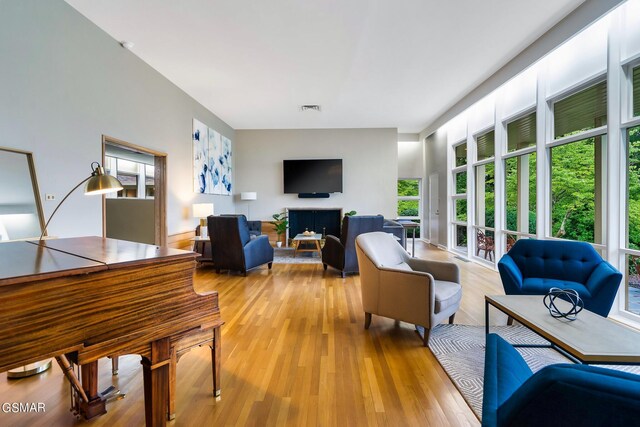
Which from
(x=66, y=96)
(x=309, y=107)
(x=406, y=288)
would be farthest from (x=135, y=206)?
(x=406, y=288)

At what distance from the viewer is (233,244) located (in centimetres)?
489

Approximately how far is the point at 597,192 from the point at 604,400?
3828 mm

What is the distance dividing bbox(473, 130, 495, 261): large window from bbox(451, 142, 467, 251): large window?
1.68 feet

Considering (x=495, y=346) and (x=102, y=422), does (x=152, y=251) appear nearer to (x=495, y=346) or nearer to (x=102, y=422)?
A: (x=102, y=422)

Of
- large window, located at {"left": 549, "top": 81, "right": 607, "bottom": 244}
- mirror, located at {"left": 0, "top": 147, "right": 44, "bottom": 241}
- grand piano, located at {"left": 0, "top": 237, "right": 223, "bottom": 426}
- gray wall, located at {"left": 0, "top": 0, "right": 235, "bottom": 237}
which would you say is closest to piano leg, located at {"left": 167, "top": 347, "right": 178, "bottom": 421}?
grand piano, located at {"left": 0, "top": 237, "right": 223, "bottom": 426}

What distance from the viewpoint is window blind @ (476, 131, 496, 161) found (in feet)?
18.4

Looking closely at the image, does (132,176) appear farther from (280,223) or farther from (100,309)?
(100,309)

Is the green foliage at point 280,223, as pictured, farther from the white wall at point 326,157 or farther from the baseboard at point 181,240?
the baseboard at point 181,240

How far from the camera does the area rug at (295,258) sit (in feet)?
20.3

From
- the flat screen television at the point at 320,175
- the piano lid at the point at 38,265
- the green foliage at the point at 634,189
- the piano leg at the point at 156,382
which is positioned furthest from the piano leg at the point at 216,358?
the flat screen television at the point at 320,175

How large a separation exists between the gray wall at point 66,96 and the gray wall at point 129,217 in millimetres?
1313

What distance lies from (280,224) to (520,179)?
537 cm

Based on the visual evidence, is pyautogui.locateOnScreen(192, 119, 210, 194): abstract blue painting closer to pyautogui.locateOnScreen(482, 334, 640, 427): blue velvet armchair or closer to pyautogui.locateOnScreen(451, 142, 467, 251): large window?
pyautogui.locateOnScreen(451, 142, 467, 251): large window

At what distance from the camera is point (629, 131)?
298 cm
